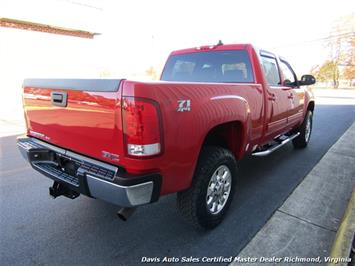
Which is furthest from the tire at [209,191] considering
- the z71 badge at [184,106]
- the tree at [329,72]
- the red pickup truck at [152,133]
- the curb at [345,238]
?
the tree at [329,72]

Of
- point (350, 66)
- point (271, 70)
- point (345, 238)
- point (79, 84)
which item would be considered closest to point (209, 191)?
point (345, 238)

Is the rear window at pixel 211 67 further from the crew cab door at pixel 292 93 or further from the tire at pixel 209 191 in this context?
the tire at pixel 209 191

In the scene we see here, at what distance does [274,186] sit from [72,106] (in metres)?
2.92

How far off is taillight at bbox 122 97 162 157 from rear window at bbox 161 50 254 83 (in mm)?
1959

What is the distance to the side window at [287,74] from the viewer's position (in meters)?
4.36

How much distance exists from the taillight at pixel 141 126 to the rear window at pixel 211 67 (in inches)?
77.1

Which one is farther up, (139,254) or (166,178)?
(166,178)

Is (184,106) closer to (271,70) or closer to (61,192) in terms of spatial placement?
(61,192)

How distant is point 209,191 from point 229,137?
0.71 meters

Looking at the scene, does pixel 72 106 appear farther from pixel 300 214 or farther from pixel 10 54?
pixel 10 54

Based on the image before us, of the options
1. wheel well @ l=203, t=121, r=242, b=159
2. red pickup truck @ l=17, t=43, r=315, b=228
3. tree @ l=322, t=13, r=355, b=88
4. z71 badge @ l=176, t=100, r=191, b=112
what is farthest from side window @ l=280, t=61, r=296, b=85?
tree @ l=322, t=13, r=355, b=88

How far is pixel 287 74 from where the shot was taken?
183 inches

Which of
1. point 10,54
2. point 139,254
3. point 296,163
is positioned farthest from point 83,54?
point 139,254

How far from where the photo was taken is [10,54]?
13477mm
